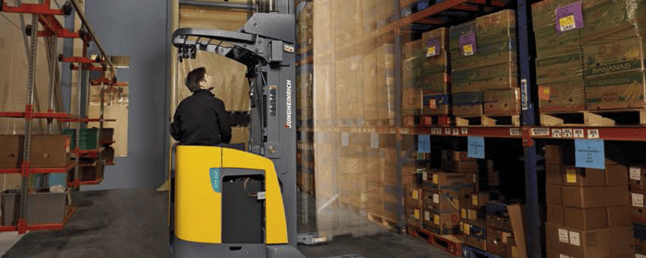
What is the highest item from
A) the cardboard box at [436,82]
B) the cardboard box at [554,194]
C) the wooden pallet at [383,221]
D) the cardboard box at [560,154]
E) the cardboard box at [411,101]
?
the cardboard box at [436,82]

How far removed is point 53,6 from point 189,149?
7.63 metres

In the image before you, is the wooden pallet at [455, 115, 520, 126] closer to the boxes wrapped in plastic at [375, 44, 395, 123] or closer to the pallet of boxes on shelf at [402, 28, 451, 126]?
the pallet of boxes on shelf at [402, 28, 451, 126]

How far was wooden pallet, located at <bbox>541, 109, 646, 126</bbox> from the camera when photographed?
3.06m

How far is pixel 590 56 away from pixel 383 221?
3.21 meters

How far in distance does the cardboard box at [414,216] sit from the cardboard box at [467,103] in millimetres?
1334

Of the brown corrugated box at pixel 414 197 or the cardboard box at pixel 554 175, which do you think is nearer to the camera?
the cardboard box at pixel 554 175

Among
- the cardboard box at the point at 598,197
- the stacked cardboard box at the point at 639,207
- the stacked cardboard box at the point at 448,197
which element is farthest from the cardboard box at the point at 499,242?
the stacked cardboard box at the point at 639,207

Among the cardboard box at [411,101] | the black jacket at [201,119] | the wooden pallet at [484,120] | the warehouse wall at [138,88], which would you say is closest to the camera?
the black jacket at [201,119]

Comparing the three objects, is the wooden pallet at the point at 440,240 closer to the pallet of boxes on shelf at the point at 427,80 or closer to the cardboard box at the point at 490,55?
the pallet of boxes on shelf at the point at 427,80

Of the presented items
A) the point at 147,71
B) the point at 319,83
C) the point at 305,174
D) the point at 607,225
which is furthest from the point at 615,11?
the point at 147,71

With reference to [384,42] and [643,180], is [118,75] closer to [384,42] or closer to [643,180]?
[384,42]

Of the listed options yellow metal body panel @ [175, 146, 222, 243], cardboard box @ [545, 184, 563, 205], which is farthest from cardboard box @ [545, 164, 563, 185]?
yellow metal body panel @ [175, 146, 222, 243]

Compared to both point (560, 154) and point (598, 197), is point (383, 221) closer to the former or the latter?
point (560, 154)

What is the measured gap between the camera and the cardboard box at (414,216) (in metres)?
4.92
